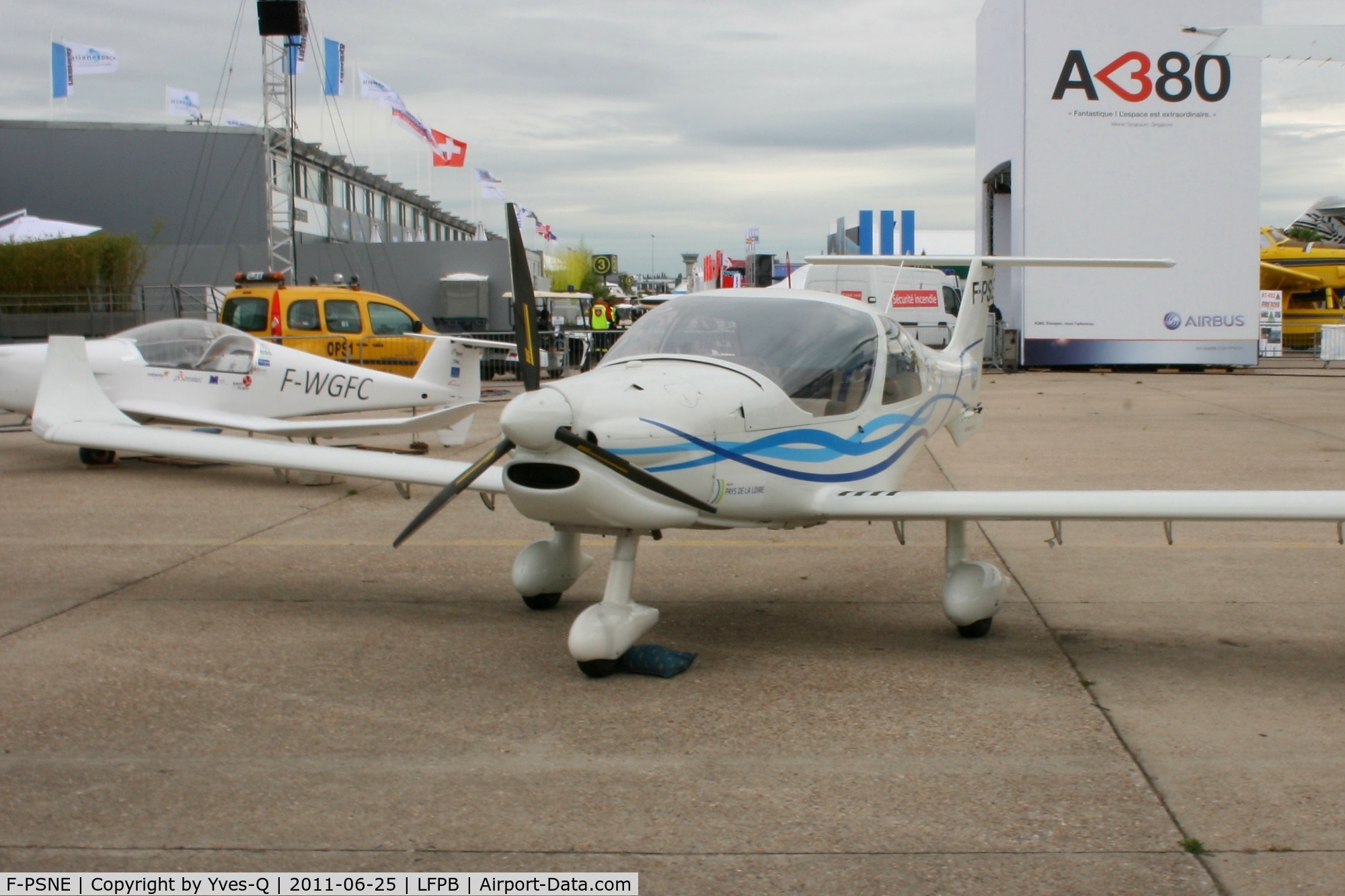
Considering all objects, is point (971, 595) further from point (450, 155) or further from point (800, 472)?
point (450, 155)

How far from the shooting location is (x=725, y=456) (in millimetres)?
5008

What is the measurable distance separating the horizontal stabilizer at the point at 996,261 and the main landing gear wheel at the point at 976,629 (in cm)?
255

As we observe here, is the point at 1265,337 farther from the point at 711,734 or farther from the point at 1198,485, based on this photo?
the point at 711,734

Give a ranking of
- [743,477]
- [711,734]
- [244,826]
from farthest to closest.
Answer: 1. [743,477]
2. [711,734]
3. [244,826]

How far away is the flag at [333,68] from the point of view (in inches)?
1417

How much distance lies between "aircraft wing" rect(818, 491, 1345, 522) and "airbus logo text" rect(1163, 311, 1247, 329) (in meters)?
22.2

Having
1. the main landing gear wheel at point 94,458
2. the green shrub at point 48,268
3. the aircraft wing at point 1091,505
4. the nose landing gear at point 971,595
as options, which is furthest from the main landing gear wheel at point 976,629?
the green shrub at point 48,268

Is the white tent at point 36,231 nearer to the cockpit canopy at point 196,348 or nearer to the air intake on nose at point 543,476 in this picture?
the cockpit canopy at point 196,348

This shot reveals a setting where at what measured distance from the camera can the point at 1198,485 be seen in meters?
10.0

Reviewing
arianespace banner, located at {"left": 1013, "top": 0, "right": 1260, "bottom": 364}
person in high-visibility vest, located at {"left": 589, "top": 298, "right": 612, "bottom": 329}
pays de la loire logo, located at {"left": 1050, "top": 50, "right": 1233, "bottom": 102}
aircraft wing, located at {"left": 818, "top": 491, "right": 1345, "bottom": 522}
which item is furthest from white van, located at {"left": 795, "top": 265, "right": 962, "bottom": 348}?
aircraft wing, located at {"left": 818, "top": 491, "right": 1345, "bottom": 522}

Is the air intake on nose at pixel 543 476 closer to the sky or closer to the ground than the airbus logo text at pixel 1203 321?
closer to the ground

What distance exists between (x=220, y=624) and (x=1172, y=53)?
2490cm

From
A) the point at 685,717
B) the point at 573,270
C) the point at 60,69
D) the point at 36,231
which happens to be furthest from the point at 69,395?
the point at 573,270

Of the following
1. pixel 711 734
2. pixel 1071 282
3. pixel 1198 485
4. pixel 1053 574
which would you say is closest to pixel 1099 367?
pixel 1071 282
